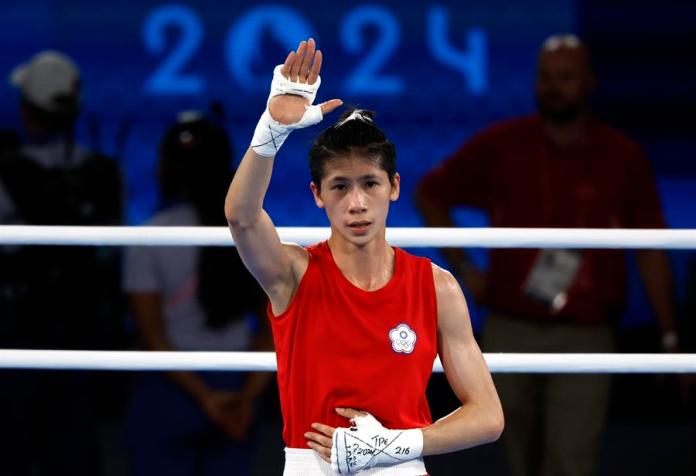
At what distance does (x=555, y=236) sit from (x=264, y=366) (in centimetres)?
70

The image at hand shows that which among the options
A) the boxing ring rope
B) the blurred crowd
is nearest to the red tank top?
the boxing ring rope

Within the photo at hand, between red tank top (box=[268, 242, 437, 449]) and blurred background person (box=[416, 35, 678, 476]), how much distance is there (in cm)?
146

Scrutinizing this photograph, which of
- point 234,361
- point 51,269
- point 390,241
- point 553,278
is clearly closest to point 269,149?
point 390,241

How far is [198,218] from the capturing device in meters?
3.88

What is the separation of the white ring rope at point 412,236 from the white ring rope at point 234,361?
0.25 meters

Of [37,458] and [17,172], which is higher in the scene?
[17,172]

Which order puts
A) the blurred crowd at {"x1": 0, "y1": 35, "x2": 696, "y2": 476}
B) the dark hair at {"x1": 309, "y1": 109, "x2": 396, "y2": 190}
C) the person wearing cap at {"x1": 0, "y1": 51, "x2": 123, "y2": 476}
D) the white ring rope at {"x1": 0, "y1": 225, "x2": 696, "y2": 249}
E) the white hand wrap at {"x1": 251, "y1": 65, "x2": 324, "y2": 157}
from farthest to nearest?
the person wearing cap at {"x1": 0, "y1": 51, "x2": 123, "y2": 476} < the blurred crowd at {"x1": 0, "y1": 35, "x2": 696, "y2": 476} < the white ring rope at {"x1": 0, "y1": 225, "x2": 696, "y2": 249} < the dark hair at {"x1": 309, "y1": 109, "x2": 396, "y2": 190} < the white hand wrap at {"x1": 251, "y1": 65, "x2": 324, "y2": 157}

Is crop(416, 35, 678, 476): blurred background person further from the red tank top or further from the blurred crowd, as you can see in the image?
the red tank top

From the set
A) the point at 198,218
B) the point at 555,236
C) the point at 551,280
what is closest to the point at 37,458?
the point at 198,218

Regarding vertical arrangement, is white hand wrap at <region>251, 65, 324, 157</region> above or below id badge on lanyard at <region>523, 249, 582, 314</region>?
above

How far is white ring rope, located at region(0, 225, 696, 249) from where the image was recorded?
2.73m

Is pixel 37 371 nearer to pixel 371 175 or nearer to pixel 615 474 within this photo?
pixel 371 175

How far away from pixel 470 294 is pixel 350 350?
1751 millimetres

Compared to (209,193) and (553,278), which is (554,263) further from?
(209,193)
